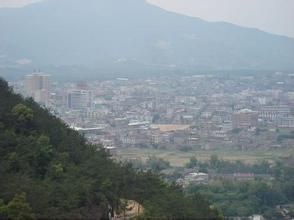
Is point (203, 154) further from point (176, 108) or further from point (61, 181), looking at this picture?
point (61, 181)

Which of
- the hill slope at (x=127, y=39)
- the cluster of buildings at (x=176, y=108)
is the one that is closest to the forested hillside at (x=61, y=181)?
the cluster of buildings at (x=176, y=108)

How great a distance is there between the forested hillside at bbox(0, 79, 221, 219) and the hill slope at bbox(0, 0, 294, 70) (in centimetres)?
3806

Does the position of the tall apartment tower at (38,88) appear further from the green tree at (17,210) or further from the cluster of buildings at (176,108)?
the green tree at (17,210)

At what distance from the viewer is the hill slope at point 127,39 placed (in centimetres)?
5569

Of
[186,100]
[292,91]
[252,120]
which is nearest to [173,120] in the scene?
[252,120]

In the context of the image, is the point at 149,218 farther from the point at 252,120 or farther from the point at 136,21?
the point at 136,21

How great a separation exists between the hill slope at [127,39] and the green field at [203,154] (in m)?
26.2

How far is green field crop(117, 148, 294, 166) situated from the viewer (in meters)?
19.8

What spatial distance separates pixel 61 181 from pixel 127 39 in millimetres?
58867

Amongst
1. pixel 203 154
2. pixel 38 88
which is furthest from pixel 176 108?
pixel 203 154

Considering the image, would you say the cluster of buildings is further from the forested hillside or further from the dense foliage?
the forested hillside

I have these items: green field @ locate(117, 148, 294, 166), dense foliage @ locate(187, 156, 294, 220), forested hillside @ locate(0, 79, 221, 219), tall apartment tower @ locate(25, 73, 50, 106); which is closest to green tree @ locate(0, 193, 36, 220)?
forested hillside @ locate(0, 79, 221, 219)

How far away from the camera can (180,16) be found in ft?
254

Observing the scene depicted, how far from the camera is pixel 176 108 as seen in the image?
31.5m
